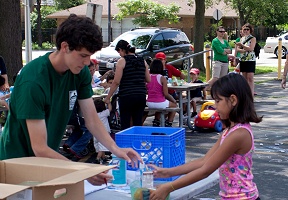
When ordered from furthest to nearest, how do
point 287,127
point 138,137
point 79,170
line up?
1. point 287,127
2. point 138,137
3. point 79,170

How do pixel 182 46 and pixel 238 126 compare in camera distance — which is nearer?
pixel 238 126

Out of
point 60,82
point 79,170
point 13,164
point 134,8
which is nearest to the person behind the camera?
point 79,170

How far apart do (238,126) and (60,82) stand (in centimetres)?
107

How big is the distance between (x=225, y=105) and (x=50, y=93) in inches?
40.2

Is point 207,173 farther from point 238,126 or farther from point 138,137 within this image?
point 138,137

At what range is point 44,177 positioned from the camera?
2891 millimetres

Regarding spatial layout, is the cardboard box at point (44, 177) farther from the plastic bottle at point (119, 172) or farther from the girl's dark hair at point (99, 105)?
the girl's dark hair at point (99, 105)

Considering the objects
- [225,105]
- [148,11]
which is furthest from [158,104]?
[148,11]

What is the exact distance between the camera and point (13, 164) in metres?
3.00

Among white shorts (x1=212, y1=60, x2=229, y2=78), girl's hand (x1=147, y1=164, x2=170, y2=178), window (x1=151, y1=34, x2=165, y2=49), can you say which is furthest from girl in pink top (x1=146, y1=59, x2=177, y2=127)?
window (x1=151, y1=34, x2=165, y2=49)

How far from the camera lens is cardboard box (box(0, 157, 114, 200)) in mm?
2541

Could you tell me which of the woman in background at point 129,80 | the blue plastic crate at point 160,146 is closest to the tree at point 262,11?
the woman in background at point 129,80

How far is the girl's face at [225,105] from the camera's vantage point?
3.36 metres

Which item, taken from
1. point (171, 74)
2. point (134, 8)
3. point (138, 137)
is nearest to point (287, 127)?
point (171, 74)
